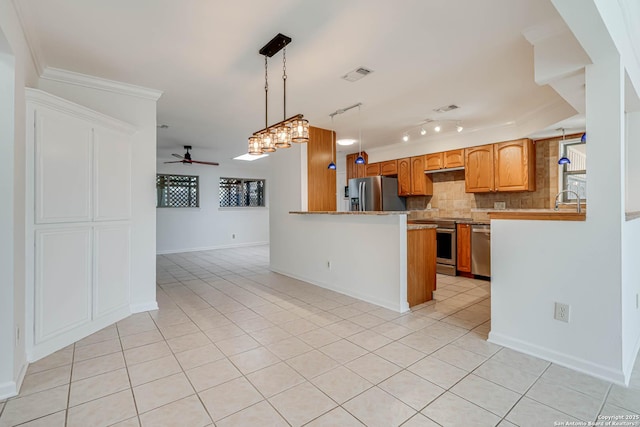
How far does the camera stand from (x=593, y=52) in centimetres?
192

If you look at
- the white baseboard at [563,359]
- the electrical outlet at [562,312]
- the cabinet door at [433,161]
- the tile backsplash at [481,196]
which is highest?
the cabinet door at [433,161]

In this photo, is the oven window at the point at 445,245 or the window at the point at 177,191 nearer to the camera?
the oven window at the point at 445,245

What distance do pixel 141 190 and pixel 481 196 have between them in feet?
17.2

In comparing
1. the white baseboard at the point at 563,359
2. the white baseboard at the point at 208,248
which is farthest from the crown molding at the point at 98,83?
the white baseboard at the point at 208,248

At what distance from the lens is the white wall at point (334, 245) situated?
336 centimetres

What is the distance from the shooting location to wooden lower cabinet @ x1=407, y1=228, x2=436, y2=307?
3424 millimetres

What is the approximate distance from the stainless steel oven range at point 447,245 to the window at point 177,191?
6.45m

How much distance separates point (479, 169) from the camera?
197 inches

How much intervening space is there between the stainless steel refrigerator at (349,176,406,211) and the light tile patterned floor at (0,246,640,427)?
2916 millimetres

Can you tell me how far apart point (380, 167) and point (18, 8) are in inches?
221

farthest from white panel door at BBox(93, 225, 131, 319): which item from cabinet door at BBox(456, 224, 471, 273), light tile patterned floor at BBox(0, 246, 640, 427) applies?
cabinet door at BBox(456, 224, 471, 273)

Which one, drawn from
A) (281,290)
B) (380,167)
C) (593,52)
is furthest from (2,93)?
(380,167)

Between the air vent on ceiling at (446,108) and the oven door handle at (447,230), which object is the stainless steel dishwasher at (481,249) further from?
the air vent on ceiling at (446,108)

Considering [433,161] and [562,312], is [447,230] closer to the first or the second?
[433,161]
